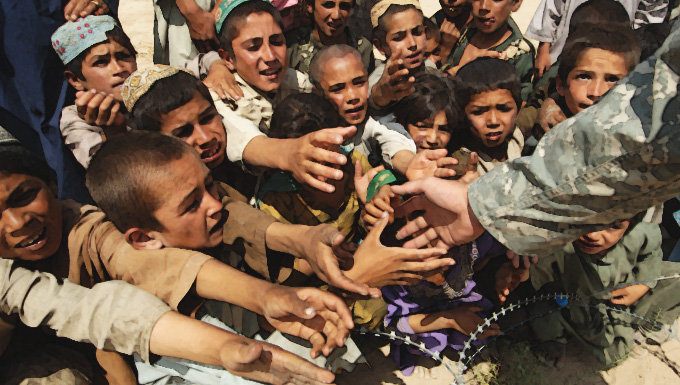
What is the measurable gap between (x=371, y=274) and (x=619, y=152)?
103 cm

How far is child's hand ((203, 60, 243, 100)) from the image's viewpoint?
2.79 m

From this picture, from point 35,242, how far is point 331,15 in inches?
107

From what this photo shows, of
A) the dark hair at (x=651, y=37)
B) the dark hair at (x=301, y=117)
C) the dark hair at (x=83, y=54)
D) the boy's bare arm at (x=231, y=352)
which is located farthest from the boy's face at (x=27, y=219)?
the dark hair at (x=651, y=37)

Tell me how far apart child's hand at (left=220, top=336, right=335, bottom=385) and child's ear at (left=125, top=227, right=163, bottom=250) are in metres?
0.67

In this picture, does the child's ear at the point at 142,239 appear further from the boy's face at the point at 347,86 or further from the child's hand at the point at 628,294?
the child's hand at the point at 628,294

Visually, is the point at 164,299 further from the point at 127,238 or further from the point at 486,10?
the point at 486,10

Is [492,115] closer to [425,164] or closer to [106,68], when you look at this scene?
[425,164]

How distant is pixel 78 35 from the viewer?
9.41 feet

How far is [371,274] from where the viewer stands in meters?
1.92

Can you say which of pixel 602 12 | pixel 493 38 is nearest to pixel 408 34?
pixel 493 38

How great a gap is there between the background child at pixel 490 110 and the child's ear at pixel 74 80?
101 inches

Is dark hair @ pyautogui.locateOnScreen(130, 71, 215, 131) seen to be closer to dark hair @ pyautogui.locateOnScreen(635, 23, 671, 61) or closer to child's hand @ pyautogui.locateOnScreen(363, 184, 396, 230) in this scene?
child's hand @ pyautogui.locateOnScreen(363, 184, 396, 230)

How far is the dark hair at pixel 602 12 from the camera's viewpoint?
379 cm

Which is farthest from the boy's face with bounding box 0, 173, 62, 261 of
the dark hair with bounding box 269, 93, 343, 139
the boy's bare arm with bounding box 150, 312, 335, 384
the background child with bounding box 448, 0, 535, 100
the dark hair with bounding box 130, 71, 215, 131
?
the background child with bounding box 448, 0, 535, 100
